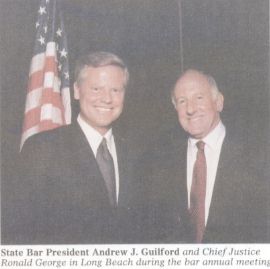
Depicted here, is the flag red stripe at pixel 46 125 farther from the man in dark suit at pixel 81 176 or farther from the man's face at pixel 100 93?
the man's face at pixel 100 93

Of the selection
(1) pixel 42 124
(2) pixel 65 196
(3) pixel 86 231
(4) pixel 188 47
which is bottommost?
(3) pixel 86 231

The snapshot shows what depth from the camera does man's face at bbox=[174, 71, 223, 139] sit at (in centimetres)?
201

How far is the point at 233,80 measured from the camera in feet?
6.67

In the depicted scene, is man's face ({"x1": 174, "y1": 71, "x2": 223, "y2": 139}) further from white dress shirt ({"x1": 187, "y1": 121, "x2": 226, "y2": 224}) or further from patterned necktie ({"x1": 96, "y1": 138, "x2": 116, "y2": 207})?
patterned necktie ({"x1": 96, "y1": 138, "x2": 116, "y2": 207})

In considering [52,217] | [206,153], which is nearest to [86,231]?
[52,217]

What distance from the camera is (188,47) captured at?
2.04m

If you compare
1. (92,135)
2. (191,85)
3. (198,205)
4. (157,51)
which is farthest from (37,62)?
(198,205)

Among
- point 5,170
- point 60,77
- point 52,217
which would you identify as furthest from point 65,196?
point 60,77

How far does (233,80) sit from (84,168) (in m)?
0.69

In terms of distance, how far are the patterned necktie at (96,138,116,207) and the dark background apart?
0.37ft

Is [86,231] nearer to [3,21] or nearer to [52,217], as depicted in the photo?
[52,217]

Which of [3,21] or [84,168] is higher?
[3,21]

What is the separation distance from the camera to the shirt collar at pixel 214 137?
2.04m

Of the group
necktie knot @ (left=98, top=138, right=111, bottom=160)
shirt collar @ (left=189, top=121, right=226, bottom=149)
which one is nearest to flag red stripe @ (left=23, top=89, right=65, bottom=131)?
necktie knot @ (left=98, top=138, right=111, bottom=160)
